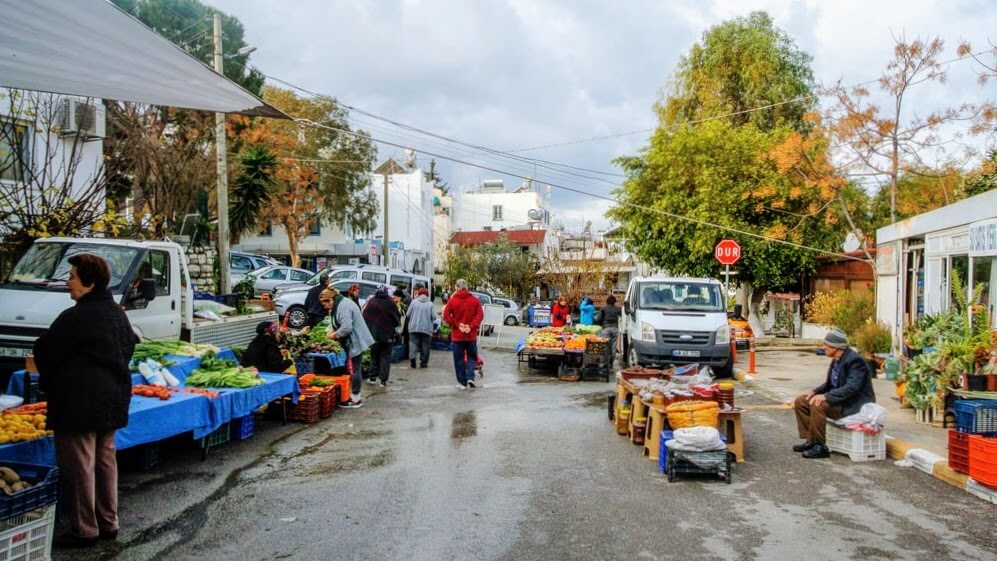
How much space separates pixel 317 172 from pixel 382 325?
105ft

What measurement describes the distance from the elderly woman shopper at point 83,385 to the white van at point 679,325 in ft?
38.6

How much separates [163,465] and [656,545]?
5.01 meters

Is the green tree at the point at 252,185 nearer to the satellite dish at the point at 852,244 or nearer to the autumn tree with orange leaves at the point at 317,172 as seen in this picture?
the autumn tree with orange leaves at the point at 317,172

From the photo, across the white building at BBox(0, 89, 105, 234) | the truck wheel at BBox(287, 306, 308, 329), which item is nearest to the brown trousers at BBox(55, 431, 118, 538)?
the white building at BBox(0, 89, 105, 234)

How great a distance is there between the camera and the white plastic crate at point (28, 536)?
14.9ft

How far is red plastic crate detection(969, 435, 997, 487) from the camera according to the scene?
676 cm

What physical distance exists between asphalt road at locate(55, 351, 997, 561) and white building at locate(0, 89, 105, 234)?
7.45 meters

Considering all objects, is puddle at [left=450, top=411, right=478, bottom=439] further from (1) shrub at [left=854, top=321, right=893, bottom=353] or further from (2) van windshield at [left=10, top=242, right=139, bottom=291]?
(1) shrub at [left=854, top=321, right=893, bottom=353]

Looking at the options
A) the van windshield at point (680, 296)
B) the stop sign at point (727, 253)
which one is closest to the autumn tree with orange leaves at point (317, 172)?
the stop sign at point (727, 253)

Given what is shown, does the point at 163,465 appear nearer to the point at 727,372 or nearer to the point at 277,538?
the point at 277,538

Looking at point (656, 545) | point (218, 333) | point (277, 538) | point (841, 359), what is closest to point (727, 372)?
point (841, 359)

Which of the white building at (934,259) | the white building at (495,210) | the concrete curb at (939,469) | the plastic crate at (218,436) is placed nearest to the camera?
the concrete curb at (939,469)

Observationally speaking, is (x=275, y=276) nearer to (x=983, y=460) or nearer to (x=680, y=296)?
(x=680, y=296)

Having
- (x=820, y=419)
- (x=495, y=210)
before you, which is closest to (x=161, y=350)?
(x=820, y=419)
